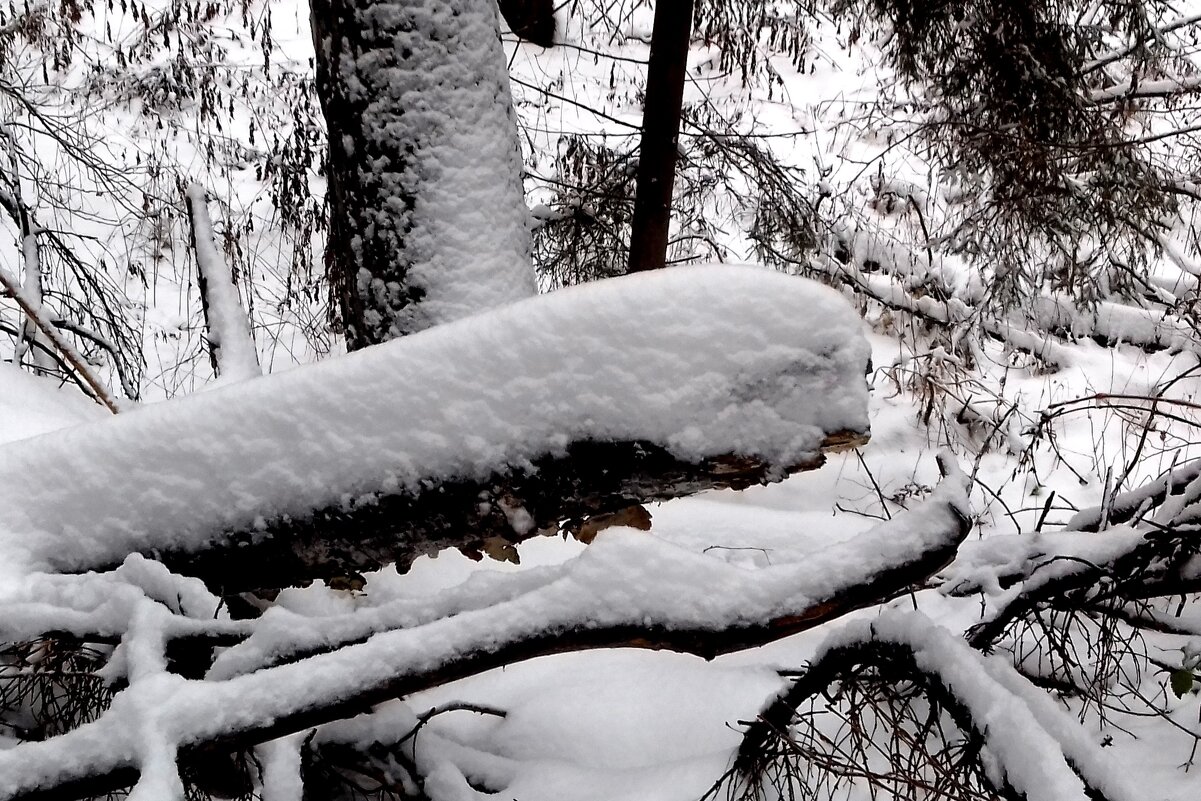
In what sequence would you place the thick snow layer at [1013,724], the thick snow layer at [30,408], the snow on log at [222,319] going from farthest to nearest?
the snow on log at [222,319]
the thick snow layer at [30,408]
the thick snow layer at [1013,724]

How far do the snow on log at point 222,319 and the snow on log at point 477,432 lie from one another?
0.57m

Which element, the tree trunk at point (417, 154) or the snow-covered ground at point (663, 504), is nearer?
the snow-covered ground at point (663, 504)

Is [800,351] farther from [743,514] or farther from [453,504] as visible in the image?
[743,514]

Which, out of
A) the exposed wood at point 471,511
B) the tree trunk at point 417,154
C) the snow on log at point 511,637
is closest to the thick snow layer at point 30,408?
the exposed wood at point 471,511

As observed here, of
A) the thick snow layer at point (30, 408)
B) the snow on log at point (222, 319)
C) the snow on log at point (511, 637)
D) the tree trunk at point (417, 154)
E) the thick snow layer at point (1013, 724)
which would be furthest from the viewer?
the tree trunk at point (417, 154)

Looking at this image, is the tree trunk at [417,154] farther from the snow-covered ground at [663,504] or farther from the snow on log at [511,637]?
the snow on log at [511,637]

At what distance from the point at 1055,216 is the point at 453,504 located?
3017 millimetres

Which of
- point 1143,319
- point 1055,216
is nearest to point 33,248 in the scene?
point 1055,216

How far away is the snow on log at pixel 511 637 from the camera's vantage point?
0.92m

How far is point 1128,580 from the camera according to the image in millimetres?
1654

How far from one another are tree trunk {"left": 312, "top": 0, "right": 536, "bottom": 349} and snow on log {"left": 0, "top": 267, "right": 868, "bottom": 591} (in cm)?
97

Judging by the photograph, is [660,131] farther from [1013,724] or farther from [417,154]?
[1013,724]

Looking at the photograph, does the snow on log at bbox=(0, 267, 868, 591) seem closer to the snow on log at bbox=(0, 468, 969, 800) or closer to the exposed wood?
the exposed wood

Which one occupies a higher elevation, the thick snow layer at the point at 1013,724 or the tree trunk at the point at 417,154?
the tree trunk at the point at 417,154
